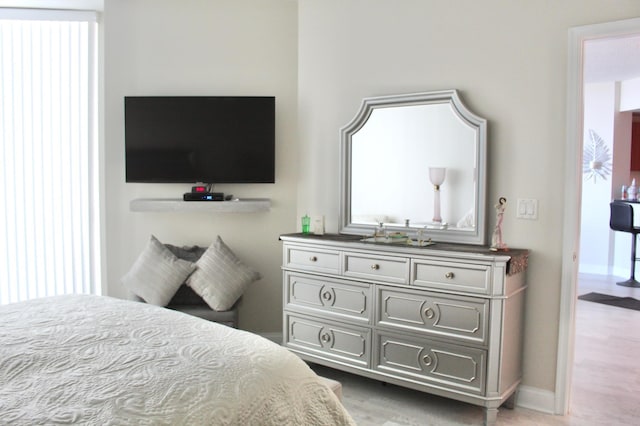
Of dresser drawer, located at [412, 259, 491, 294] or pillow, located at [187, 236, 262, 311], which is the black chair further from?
pillow, located at [187, 236, 262, 311]

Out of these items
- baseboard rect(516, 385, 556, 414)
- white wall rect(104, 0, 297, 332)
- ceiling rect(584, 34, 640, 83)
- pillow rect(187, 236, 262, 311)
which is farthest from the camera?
ceiling rect(584, 34, 640, 83)

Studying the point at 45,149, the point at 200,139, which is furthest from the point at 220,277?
the point at 45,149

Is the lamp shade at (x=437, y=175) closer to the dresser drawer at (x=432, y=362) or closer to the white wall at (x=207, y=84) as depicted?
the dresser drawer at (x=432, y=362)

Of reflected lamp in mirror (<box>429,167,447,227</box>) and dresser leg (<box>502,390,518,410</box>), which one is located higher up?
reflected lamp in mirror (<box>429,167,447,227</box>)

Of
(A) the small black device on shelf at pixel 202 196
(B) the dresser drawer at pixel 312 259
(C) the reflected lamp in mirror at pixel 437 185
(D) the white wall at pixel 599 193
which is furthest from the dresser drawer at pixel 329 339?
(D) the white wall at pixel 599 193

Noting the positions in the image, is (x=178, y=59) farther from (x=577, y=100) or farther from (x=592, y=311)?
(x=592, y=311)

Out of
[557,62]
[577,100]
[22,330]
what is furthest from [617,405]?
[22,330]

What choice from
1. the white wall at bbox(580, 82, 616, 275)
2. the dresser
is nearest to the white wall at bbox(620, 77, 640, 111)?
the white wall at bbox(580, 82, 616, 275)

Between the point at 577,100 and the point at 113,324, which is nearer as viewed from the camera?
the point at 113,324

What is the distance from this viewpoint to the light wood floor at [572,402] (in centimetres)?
298

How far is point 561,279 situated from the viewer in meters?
3.03

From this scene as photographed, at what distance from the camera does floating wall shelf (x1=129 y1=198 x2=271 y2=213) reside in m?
4.04

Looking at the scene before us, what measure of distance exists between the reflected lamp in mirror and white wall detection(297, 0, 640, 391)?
288 millimetres

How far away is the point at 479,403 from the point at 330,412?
1.40 m
